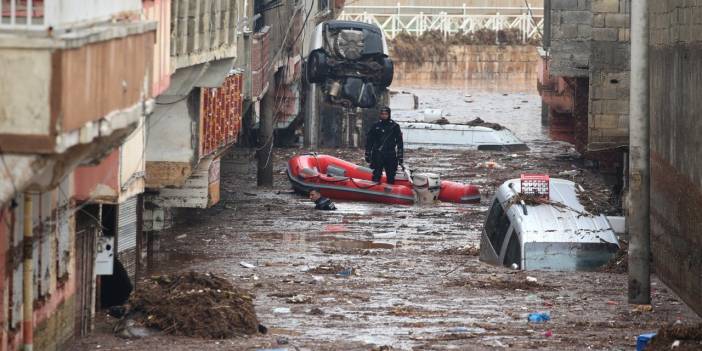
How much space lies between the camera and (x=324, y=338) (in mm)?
16031

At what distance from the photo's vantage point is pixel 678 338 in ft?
42.7

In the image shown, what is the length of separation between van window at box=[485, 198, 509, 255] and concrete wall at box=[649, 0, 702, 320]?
1877 millimetres

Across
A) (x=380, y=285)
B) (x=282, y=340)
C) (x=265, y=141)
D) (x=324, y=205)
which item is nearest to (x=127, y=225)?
(x=282, y=340)

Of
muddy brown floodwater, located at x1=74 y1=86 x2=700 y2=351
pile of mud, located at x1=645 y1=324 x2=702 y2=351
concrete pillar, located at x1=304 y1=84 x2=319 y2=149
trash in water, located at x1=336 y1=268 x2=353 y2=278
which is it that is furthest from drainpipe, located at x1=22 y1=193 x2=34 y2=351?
concrete pillar, located at x1=304 y1=84 x2=319 y2=149

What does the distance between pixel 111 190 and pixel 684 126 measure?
6.64 meters

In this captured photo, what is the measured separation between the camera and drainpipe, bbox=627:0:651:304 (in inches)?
671

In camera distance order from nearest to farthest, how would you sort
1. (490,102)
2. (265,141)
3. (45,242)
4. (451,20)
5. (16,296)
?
(16,296), (45,242), (265,141), (490,102), (451,20)

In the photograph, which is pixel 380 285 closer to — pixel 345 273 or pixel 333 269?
pixel 345 273

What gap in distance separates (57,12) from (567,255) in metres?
10.0

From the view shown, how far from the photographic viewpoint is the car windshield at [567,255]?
62.3 ft

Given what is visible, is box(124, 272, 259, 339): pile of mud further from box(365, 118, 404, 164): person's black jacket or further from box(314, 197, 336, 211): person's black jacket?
box(365, 118, 404, 164): person's black jacket

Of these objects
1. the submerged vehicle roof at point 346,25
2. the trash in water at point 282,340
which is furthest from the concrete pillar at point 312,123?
→ the trash in water at point 282,340

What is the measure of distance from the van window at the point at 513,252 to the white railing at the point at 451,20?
56.8m

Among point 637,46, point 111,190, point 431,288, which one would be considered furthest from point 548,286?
point 111,190
